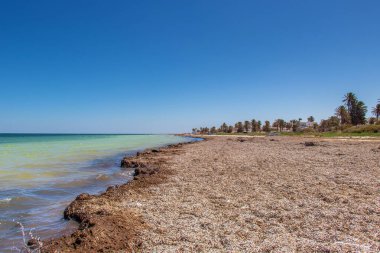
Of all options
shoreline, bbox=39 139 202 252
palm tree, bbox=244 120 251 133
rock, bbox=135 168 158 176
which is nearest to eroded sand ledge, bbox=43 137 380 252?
shoreline, bbox=39 139 202 252

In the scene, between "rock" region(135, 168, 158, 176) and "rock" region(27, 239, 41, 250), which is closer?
"rock" region(27, 239, 41, 250)

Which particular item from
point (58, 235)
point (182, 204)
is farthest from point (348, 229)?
point (58, 235)

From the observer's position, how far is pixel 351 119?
108375 mm

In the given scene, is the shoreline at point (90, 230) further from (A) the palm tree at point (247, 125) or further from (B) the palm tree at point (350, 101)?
(A) the palm tree at point (247, 125)

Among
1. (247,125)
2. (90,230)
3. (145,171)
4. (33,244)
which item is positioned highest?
(247,125)

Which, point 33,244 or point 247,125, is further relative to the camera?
point 247,125

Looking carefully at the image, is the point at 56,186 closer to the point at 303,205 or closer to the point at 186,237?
the point at 186,237

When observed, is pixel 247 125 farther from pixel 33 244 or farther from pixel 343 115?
pixel 33 244

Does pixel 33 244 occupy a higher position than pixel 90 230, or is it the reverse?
pixel 90 230

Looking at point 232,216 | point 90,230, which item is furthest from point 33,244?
point 232,216

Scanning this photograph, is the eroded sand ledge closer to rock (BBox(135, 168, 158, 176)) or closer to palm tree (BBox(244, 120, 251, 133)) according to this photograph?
rock (BBox(135, 168, 158, 176))

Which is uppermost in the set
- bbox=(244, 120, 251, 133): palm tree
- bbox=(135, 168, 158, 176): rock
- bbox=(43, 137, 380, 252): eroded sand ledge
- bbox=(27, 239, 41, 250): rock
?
bbox=(244, 120, 251, 133): palm tree

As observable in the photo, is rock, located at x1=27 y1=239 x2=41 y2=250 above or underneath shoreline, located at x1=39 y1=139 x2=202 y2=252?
underneath

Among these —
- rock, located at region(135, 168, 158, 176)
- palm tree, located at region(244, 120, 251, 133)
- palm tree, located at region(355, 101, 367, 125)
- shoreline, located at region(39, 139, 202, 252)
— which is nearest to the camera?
shoreline, located at region(39, 139, 202, 252)
